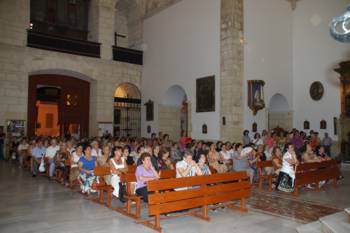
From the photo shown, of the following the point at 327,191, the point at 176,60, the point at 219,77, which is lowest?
the point at 327,191

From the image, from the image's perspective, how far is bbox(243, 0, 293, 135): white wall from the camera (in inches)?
578

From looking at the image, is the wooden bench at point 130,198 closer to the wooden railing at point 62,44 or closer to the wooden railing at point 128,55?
the wooden railing at point 62,44

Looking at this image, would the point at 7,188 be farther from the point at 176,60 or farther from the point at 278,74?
the point at 278,74

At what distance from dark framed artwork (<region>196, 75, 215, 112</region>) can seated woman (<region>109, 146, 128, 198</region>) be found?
26.9 ft

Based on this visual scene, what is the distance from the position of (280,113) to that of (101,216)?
1360 cm

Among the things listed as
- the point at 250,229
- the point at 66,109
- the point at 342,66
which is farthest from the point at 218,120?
the point at 250,229

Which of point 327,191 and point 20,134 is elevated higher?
point 20,134

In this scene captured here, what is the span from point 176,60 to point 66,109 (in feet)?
21.2

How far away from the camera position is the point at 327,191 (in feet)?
26.9

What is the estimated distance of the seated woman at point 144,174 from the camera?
566cm

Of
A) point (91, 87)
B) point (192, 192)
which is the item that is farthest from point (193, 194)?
point (91, 87)

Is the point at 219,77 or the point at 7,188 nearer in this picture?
the point at 7,188

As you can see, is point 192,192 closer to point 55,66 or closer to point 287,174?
point 287,174

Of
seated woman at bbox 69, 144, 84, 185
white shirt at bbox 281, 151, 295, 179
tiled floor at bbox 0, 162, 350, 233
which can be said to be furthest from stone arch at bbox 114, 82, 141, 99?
white shirt at bbox 281, 151, 295, 179
